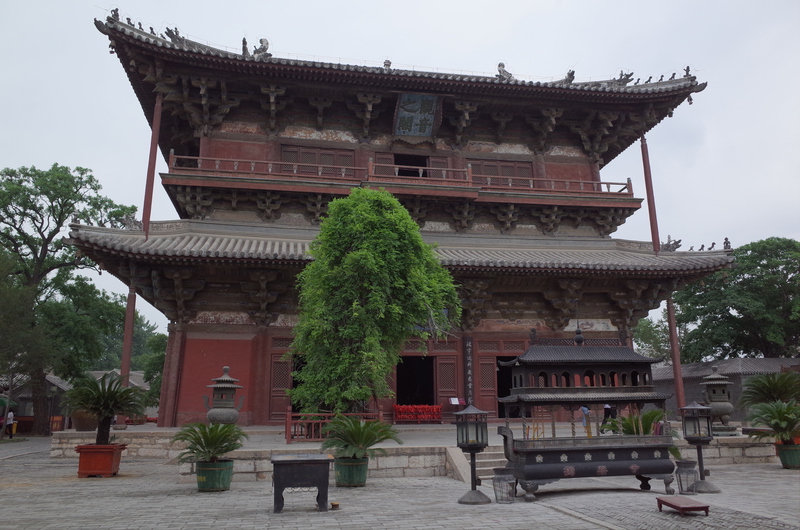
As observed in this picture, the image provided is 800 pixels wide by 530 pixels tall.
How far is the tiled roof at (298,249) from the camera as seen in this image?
14336 mm

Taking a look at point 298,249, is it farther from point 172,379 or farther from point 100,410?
point 100,410

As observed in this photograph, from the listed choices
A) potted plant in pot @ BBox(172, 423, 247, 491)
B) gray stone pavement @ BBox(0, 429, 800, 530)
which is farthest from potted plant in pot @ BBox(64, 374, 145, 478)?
potted plant in pot @ BBox(172, 423, 247, 491)

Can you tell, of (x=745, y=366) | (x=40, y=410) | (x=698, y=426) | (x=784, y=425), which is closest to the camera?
(x=698, y=426)

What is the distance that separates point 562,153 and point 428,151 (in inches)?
200

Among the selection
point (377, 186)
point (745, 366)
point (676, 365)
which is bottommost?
point (676, 365)

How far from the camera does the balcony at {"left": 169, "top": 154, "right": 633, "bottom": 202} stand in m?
17.3

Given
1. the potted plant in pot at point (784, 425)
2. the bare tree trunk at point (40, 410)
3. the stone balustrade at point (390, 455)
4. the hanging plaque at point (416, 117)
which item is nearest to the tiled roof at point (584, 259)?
the hanging plaque at point (416, 117)

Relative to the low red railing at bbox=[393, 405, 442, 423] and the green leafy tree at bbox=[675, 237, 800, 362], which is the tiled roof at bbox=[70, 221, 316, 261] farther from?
the green leafy tree at bbox=[675, 237, 800, 362]

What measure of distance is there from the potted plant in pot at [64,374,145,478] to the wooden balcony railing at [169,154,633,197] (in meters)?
7.82

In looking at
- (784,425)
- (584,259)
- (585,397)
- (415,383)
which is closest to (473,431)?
(585,397)

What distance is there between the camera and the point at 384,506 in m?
8.16

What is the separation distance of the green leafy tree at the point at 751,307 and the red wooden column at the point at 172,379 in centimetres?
2896

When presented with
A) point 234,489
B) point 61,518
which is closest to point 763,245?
point 234,489

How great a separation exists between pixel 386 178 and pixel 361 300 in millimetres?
6634
